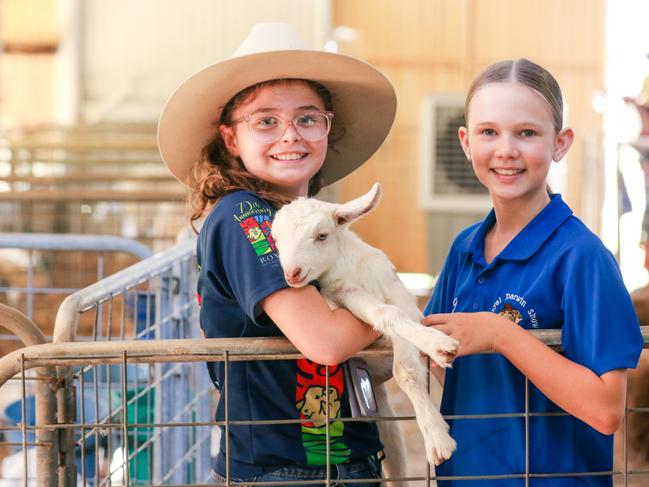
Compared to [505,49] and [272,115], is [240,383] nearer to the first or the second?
[272,115]

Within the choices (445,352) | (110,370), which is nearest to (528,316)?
(445,352)

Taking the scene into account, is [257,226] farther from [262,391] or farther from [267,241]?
[262,391]

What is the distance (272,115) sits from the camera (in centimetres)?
165

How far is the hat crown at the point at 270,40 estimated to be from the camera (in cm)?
169

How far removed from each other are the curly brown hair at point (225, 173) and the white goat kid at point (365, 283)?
0.52 feet

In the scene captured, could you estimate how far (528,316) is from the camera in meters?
1.51

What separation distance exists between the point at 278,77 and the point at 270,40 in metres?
0.08

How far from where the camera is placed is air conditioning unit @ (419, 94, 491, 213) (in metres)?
7.73

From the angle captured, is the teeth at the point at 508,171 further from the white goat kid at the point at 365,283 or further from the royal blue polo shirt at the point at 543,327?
the white goat kid at the point at 365,283

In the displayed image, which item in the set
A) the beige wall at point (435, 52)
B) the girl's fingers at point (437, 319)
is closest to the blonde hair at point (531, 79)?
the girl's fingers at point (437, 319)

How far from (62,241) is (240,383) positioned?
1498mm

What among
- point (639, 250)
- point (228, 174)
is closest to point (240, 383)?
point (228, 174)

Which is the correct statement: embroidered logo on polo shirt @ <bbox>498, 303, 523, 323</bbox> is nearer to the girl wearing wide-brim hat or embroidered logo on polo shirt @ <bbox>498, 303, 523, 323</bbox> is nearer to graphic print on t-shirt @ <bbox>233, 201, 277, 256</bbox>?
the girl wearing wide-brim hat

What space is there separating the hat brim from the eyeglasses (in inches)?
3.1
